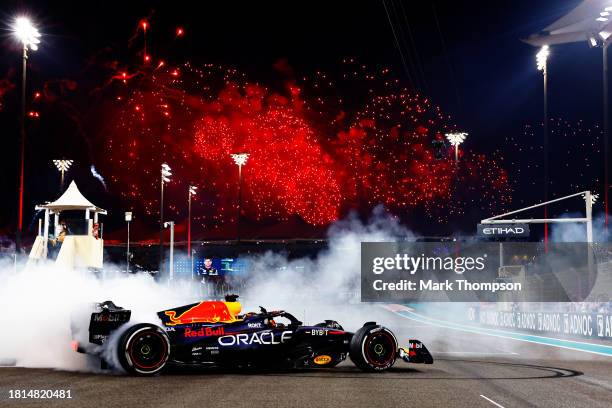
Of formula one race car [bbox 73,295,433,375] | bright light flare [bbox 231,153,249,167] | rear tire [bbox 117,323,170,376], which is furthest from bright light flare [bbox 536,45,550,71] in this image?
rear tire [bbox 117,323,170,376]

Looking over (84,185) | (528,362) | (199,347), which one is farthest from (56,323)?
(84,185)

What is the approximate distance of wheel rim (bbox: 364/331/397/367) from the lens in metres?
14.6

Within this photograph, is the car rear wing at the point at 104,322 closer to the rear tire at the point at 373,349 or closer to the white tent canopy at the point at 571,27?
the rear tire at the point at 373,349

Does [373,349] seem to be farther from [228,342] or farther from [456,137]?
[456,137]

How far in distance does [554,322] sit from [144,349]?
20882mm

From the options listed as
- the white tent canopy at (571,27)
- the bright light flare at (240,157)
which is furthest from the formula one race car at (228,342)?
the bright light flare at (240,157)

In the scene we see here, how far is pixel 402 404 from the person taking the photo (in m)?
10.1

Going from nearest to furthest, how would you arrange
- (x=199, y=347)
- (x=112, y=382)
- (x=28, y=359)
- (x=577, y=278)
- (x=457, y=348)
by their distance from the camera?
(x=112, y=382) < (x=199, y=347) < (x=28, y=359) < (x=457, y=348) < (x=577, y=278)

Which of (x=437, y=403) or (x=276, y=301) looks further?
(x=276, y=301)

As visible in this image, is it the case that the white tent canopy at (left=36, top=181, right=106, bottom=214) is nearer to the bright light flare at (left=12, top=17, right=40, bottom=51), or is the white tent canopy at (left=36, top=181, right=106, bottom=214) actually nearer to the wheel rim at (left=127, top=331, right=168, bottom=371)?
the bright light flare at (left=12, top=17, right=40, bottom=51)

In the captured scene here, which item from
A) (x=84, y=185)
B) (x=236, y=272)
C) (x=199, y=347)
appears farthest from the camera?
(x=84, y=185)

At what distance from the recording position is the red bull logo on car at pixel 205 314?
14.2 metres

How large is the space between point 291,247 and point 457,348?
1760 inches

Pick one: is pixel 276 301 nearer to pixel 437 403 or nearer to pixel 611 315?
pixel 611 315
